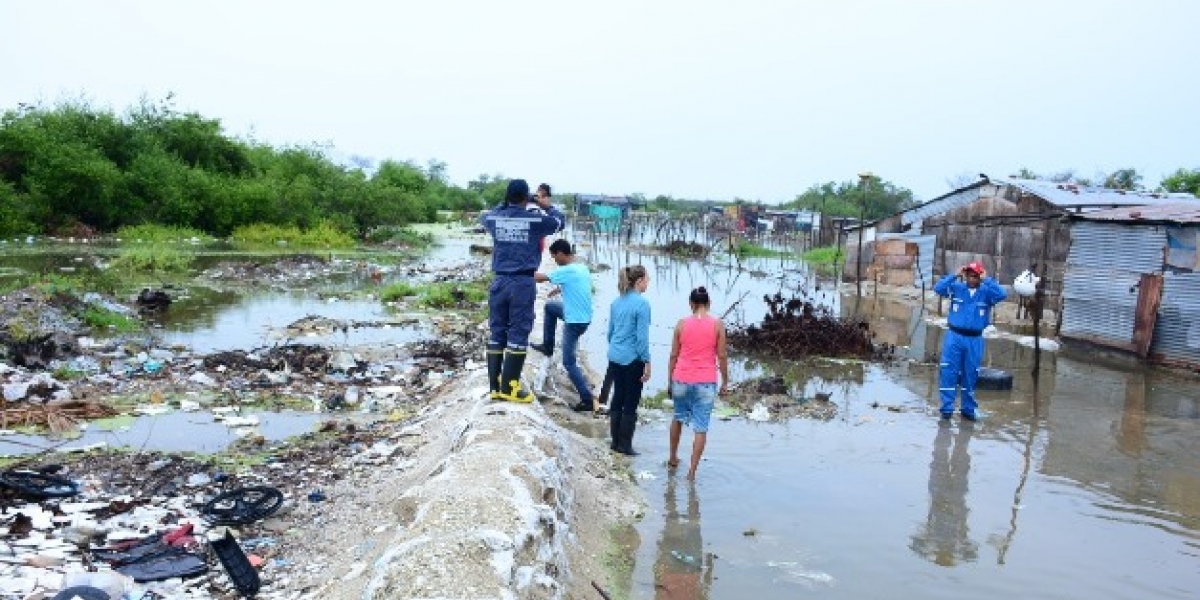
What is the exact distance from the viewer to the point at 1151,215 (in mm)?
13297

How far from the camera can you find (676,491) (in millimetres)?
6504

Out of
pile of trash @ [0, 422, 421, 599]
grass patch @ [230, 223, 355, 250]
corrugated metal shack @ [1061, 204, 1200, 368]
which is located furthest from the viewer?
grass patch @ [230, 223, 355, 250]

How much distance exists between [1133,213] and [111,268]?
20264mm

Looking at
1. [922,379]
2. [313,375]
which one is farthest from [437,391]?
[922,379]

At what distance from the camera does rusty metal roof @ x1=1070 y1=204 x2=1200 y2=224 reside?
41.5 ft

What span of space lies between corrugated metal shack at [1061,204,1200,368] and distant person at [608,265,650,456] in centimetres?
961

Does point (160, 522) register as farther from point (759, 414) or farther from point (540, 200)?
point (759, 414)

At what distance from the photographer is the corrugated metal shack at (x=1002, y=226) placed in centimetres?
1664

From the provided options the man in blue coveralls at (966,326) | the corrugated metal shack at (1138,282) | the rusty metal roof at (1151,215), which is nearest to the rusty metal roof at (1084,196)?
the rusty metal roof at (1151,215)

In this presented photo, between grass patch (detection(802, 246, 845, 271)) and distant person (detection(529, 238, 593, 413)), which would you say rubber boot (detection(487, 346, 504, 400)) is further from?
grass patch (detection(802, 246, 845, 271))

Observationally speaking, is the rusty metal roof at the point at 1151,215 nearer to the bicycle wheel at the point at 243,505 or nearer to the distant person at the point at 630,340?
the distant person at the point at 630,340

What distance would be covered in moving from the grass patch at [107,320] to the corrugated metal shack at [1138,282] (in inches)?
573

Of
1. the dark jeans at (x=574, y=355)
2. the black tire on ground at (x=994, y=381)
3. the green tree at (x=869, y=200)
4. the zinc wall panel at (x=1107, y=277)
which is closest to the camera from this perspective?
the dark jeans at (x=574, y=355)

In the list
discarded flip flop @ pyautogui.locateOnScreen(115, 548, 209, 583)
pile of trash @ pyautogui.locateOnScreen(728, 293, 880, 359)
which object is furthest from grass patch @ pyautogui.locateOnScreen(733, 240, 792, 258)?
discarded flip flop @ pyautogui.locateOnScreen(115, 548, 209, 583)
